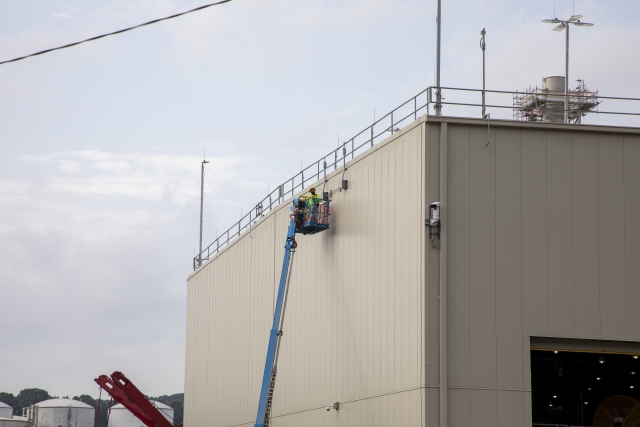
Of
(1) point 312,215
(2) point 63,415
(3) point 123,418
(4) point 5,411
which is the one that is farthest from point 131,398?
(4) point 5,411

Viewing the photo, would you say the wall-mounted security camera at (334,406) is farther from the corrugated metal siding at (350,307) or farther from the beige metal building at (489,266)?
the beige metal building at (489,266)

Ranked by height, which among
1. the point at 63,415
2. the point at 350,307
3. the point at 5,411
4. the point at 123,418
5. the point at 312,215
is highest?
the point at 312,215

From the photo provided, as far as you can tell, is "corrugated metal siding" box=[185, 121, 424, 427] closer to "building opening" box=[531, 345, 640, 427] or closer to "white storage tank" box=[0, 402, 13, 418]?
"building opening" box=[531, 345, 640, 427]

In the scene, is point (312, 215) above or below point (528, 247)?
above

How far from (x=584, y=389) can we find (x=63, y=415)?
86869mm

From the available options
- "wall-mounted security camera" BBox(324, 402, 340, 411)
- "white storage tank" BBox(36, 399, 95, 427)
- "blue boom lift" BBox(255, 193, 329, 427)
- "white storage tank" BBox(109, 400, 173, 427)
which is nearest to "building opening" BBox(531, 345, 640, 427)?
"wall-mounted security camera" BBox(324, 402, 340, 411)

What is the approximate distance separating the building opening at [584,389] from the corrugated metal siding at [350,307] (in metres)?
7.56

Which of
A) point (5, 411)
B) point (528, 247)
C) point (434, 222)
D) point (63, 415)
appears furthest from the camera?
point (5, 411)

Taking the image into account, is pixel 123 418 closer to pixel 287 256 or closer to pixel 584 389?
pixel 287 256

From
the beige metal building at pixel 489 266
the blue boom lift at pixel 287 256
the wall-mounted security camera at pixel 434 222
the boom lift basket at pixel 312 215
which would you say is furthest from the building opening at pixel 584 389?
the blue boom lift at pixel 287 256

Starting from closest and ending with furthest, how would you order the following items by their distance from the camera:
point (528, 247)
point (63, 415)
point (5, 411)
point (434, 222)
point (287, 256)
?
point (434, 222)
point (528, 247)
point (287, 256)
point (63, 415)
point (5, 411)

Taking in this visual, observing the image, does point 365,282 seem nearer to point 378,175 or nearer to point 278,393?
point 378,175

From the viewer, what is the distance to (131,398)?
222ft

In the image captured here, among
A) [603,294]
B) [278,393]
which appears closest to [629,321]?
[603,294]
